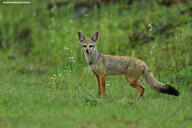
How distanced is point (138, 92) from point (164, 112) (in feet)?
7.17

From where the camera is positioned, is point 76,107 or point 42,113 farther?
point 76,107

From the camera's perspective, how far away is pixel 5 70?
43.5 ft

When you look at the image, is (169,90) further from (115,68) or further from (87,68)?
(87,68)

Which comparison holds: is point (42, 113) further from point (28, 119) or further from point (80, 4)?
point (80, 4)

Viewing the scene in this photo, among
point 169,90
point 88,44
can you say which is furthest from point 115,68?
point 169,90

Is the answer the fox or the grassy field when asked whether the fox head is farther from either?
the grassy field

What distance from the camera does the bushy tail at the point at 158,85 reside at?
804 centimetres

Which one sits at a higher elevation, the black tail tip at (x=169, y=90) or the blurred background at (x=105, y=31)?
the blurred background at (x=105, y=31)

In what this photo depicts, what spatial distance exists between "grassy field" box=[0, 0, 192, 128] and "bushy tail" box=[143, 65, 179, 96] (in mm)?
210

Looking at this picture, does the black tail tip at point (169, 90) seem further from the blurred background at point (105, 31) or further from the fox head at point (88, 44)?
the fox head at point (88, 44)

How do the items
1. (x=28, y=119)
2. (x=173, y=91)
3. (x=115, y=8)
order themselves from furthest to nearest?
(x=115, y=8) → (x=173, y=91) → (x=28, y=119)

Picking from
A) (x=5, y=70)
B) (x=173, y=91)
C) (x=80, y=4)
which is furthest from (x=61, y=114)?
(x=80, y=4)

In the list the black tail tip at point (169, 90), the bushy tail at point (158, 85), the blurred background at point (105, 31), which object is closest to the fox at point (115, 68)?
the bushy tail at point (158, 85)

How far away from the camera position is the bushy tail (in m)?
8.04
